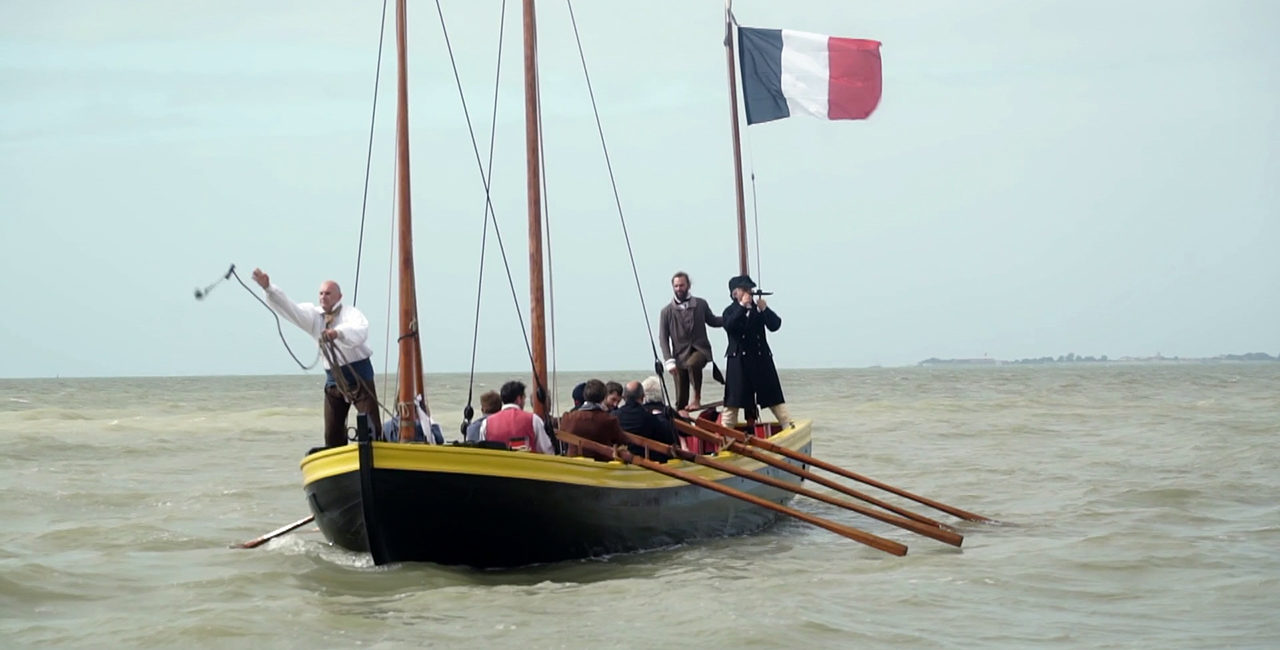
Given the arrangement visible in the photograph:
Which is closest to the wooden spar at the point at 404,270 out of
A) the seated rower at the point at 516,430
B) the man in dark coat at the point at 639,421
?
the seated rower at the point at 516,430

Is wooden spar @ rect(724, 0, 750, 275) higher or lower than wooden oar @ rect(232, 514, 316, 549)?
higher

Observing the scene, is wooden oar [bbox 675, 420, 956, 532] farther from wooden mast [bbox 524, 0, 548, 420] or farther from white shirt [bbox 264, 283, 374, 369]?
white shirt [bbox 264, 283, 374, 369]

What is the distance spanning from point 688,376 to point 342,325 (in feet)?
19.6

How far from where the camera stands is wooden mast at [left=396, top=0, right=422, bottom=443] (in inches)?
401

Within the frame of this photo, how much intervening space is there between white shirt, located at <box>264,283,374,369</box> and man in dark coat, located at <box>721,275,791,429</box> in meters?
5.12

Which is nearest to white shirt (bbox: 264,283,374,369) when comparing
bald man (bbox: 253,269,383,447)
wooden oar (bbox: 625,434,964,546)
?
bald man (bbox: 253,269,383,447)

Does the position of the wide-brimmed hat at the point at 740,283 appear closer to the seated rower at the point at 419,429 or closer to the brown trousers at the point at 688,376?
the brown trousers at the point at 688,376

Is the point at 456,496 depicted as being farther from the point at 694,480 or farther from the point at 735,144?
the point at 735,144

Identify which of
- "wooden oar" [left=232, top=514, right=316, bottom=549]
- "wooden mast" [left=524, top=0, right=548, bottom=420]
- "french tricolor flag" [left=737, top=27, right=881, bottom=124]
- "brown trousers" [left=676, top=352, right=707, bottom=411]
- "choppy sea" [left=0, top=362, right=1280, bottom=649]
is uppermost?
"french tricolor flag" [left=737, top=27, right=881, bottom=124]

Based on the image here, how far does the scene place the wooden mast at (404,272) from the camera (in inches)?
401

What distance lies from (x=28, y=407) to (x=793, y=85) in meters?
44.1

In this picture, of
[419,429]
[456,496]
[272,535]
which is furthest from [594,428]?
[272,535]

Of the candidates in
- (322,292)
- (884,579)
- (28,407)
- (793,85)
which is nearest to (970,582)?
(884,579)

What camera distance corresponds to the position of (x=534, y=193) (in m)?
13.1
